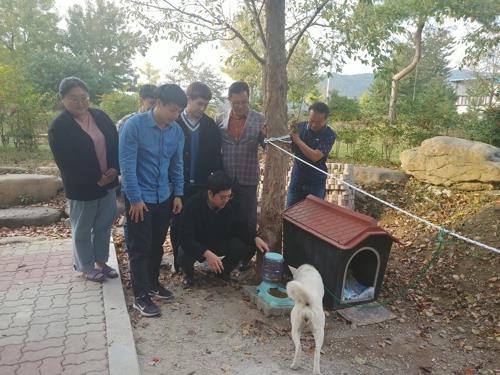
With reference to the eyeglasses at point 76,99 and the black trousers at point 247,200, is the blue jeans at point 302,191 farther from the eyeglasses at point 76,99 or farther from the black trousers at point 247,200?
the eyeglasses at point 76,99

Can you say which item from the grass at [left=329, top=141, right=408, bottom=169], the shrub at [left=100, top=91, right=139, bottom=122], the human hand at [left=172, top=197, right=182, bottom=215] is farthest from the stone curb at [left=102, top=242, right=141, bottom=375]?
the shrub at [left=100, top=91, right=139, bottom=122]

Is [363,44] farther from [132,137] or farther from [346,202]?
[346,202]

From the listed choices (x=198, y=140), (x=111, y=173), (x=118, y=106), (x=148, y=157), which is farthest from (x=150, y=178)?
(x=118, y=106)

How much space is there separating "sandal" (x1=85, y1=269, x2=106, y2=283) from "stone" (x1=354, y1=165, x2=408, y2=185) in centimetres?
509

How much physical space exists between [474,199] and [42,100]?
37.4 feet

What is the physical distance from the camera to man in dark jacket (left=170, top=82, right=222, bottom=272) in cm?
377

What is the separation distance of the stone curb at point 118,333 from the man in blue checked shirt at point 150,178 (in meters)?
0.20

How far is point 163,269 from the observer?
4.50 m

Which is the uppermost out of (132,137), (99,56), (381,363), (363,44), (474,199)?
(99,56)

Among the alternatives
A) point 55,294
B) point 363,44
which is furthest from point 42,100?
point 363,44

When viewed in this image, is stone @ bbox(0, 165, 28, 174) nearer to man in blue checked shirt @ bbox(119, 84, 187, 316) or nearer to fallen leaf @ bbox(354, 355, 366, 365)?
man in blue checked shirt @ bbox(119, 84, 187, 316)

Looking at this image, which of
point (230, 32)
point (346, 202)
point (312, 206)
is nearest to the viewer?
point (312, 206)

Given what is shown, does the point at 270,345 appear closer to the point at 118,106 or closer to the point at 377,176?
the point at 377,176

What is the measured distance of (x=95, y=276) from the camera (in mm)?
3922
